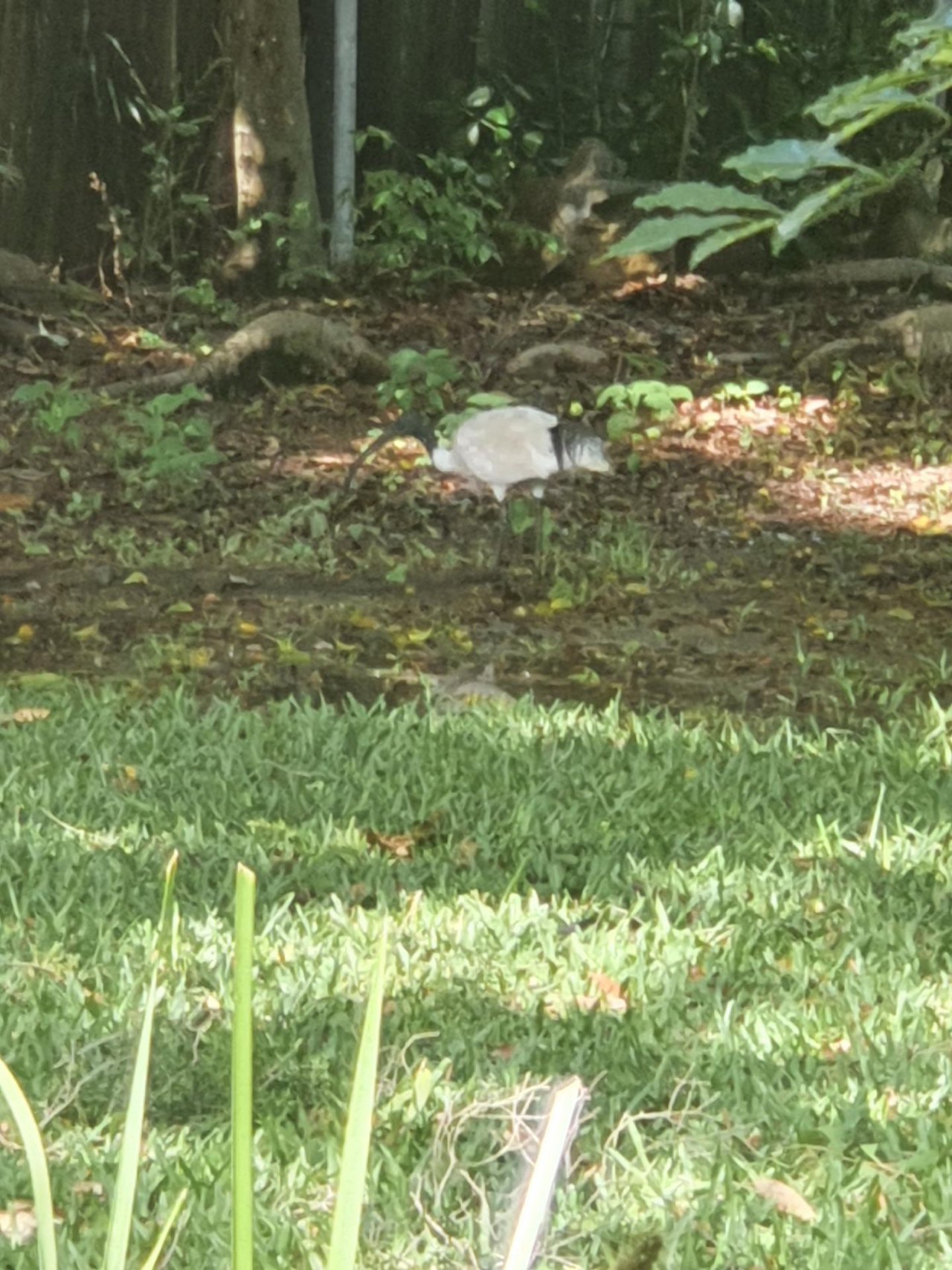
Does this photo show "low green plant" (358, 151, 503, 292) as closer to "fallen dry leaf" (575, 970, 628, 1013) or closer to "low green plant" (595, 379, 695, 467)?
"low green plant" (595, 379, 695, 467)

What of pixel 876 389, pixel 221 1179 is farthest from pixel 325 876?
pixel 876 389

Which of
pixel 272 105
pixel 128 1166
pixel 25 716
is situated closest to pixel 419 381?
pixel 272 105

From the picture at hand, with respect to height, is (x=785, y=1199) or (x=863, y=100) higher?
(x=863, y=100)

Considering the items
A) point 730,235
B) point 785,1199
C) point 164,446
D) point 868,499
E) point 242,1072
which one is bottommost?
point 785,1199

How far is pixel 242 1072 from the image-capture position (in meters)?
0.68

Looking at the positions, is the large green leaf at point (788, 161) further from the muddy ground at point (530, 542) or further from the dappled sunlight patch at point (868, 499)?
the dappled sunlight patch at point (868, 499)

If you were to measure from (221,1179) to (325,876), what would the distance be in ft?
3.56

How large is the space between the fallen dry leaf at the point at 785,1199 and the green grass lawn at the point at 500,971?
0.5 inches

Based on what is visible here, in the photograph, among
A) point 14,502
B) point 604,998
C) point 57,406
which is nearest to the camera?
point 604,998

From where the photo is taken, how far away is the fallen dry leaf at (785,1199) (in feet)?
6.81

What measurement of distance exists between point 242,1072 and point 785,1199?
62.0 inches

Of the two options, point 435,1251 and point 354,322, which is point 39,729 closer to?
point 435,1251

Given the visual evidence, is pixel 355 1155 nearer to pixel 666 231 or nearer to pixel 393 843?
pixel 666 231

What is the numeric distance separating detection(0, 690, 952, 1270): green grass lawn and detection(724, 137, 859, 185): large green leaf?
2.41 ft
